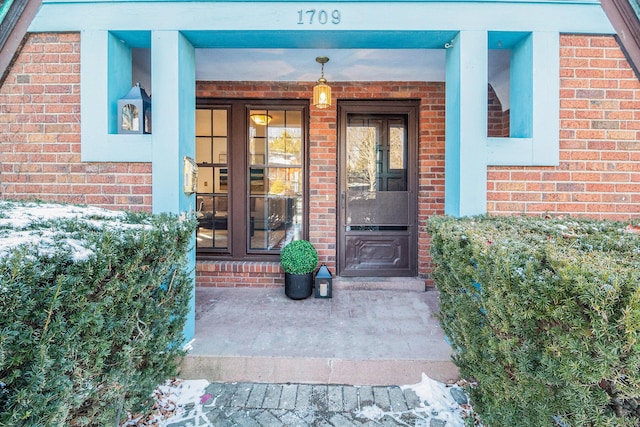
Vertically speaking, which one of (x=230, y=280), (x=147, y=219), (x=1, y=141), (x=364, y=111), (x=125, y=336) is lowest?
(x=230, y=280)

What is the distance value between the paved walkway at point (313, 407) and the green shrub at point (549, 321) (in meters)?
0.40

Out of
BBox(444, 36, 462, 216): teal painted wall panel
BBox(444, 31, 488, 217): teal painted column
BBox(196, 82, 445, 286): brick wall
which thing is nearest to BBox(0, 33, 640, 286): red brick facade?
BBox(444, 31, 488, 217): teal painted column

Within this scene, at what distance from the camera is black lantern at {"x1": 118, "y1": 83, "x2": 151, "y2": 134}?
2611 mm

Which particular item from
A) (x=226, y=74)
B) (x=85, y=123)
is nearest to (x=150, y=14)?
(x=85, y=123)

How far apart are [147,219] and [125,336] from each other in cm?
73

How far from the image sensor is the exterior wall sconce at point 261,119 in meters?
4.34

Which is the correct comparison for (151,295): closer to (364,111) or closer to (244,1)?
(244,1)

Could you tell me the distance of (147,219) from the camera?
1.99m

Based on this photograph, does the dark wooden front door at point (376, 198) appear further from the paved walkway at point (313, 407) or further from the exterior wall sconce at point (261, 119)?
the paved walkway at point (313, 407)

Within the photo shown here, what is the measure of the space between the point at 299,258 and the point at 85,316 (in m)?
2.63

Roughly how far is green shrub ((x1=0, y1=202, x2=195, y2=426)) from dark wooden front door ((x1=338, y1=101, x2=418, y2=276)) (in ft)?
8.71

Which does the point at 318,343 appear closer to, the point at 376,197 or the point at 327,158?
the point at 376,197

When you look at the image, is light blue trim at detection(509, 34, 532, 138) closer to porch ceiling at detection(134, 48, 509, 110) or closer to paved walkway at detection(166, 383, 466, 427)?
porch ceiling at detection(134, 48, 509, 110)

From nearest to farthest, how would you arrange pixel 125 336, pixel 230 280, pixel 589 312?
pixel 589 312 < pixel 125 336 < pixel 230 280
